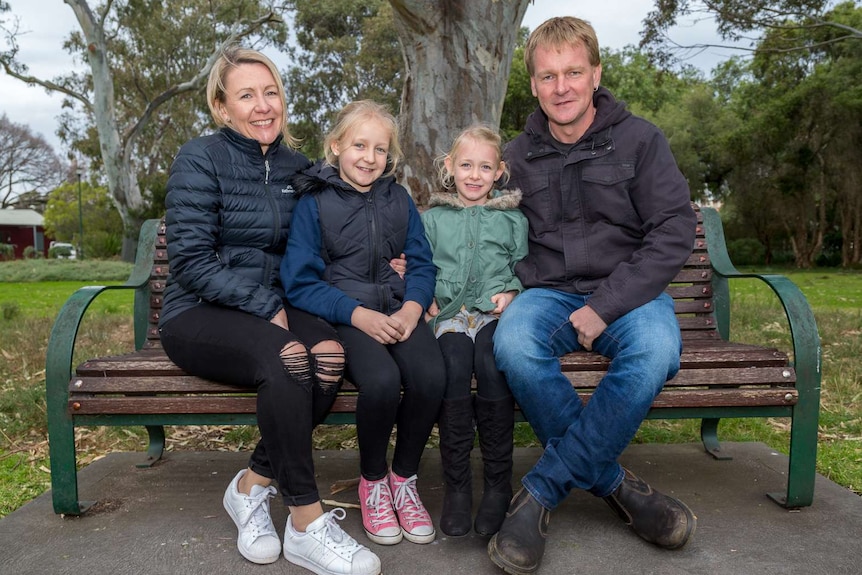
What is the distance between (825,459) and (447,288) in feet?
7.07

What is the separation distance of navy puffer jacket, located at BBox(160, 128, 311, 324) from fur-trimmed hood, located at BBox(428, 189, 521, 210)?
1.97ft

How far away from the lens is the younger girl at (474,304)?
2705 millimetres

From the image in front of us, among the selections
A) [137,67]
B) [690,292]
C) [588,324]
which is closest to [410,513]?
[588,324]

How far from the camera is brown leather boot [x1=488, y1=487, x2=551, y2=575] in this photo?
2391mm

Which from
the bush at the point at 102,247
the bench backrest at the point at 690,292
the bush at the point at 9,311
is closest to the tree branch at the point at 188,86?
the bush at the point at 102,247

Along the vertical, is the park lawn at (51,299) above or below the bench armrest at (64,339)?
below

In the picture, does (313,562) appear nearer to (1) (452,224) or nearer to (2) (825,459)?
(1) (452,224)

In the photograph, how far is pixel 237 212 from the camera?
113 inches

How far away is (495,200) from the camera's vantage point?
3125mm

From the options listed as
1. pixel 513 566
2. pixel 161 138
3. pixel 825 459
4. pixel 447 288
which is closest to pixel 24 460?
pixel 447 288

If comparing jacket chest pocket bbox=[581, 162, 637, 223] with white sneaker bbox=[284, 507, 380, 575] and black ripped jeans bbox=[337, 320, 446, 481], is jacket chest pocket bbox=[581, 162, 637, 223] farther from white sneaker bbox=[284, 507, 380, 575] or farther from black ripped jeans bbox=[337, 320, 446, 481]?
white sneaker bbox=[284, 507, 380, 575]

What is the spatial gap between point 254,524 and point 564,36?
2206 millimetres

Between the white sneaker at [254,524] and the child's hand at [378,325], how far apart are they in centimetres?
70

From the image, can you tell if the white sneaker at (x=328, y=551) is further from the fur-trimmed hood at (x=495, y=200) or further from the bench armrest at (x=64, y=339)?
the fur-trimmed hood at (x=495, y=200)
